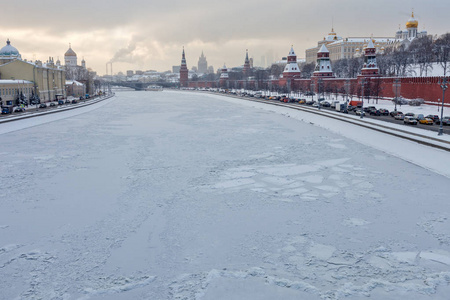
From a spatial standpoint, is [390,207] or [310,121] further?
[310,121]

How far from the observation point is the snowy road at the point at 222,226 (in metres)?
7.57

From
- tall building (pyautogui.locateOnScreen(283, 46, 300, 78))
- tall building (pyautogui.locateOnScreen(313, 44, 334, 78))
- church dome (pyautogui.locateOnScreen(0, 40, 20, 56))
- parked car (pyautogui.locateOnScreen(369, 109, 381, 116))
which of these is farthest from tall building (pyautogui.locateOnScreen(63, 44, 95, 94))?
Answer: parked car (pyautogui.locateOnScreen(369, 109, 381, 116))

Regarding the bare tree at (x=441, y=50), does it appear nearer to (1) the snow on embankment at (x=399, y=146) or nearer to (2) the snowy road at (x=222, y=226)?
(1) the snow on embankment at (x=399, y=146)

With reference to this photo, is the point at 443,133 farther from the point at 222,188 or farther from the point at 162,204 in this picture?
the point at 162,204

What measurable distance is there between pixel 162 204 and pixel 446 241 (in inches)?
308

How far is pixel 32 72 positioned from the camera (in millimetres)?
55906

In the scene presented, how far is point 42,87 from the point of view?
2335 inches

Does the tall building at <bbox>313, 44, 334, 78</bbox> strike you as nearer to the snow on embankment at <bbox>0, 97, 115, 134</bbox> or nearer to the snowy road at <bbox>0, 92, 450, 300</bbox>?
the snow on embankment at <bbox>0, 97, 115, 134</bbox>

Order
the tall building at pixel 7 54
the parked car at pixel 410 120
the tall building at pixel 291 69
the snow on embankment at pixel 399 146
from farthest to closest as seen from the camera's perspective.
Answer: the tall building at pixel 291 69
the tall building at pixel 7 54
the parked car at pixel 410 120
the snow on embankment at pixel 399 146

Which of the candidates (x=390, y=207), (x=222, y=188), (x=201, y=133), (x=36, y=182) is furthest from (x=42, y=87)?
(x=390, y=207)

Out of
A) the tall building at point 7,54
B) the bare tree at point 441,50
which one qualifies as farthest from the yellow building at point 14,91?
the bare tree at point 441,50

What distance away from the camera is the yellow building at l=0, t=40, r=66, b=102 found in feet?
183

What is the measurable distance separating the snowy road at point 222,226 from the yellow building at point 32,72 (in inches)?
1591

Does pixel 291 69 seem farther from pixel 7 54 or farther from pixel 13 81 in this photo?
pixel 13 81
